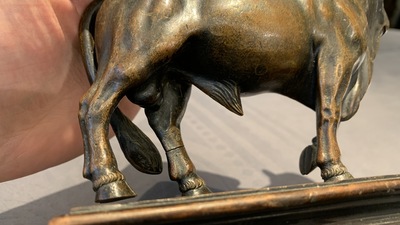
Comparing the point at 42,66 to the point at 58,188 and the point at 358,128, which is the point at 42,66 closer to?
the point at 58,188

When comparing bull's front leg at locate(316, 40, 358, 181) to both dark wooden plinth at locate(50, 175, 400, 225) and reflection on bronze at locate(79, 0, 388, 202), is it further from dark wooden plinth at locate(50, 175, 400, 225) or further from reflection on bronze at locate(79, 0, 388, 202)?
dark wooden plinth at locate(50, 175, 400, 225)

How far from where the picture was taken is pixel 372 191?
566 mm

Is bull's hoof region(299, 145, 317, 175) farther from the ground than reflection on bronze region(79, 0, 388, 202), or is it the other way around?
reflection on bronze region(79, 0, 388, 202)

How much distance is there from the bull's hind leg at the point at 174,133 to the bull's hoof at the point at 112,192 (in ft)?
0.32

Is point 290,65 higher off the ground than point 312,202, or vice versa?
point 290,65

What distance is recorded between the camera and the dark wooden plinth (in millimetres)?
468

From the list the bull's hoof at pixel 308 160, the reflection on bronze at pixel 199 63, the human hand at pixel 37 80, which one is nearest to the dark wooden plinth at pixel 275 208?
the reflection on bronze at pixel 199 63

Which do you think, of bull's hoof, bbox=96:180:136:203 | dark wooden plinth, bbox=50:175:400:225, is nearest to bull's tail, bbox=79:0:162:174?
bull's hoof, bbox=96:180:136:203

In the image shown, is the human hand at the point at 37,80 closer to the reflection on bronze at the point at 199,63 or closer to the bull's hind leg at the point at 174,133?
the reflection on bronze at the point at 199,63

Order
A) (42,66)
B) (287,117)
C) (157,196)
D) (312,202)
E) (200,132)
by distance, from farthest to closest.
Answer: (287,117) → (200,132) → (157,196) → (42,66) → (312,202)

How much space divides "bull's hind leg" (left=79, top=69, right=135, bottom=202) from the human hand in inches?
8.0

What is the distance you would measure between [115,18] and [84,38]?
0.10m

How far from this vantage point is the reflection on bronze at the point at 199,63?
640 mm

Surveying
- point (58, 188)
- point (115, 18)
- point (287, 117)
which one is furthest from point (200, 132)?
point (115, 18)
